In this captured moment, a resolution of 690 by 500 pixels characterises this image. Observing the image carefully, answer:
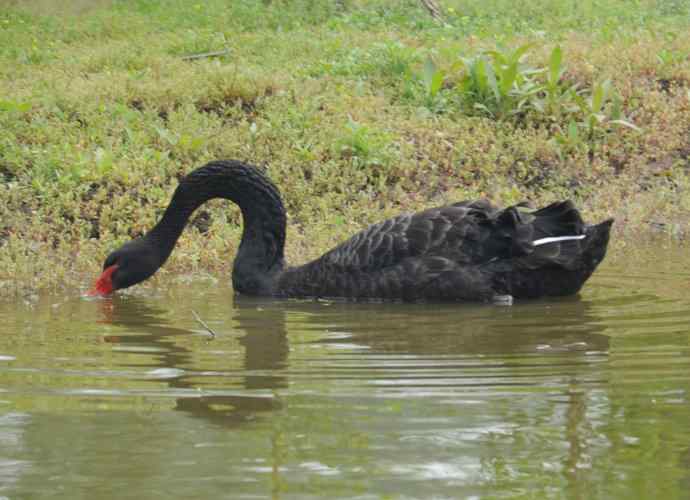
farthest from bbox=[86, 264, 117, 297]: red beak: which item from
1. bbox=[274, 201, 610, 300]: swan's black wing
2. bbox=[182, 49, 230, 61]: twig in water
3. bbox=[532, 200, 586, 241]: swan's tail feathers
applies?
bbox=[182, 49, 230, 61]: twig in water

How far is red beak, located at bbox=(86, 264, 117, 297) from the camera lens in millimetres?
7375

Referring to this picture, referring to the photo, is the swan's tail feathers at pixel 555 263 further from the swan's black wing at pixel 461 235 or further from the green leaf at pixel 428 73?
the green leaf at pixel 428 73

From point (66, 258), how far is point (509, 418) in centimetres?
448

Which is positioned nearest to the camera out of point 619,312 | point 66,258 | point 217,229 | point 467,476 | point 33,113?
point 467,476

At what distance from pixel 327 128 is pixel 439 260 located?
3.36 m

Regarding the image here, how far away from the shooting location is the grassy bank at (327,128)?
9000 millimetres

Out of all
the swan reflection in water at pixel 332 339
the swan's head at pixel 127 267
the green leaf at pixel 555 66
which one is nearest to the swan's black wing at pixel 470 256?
the swan reflection in water at pixel 332 339

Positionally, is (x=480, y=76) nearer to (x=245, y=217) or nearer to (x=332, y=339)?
(x=245, y=217)

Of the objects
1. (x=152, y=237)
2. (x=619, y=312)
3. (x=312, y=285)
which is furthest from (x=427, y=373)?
(x=152, y=237)

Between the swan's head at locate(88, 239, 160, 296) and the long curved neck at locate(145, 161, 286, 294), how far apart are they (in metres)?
0.08

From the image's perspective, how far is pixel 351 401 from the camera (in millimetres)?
4625

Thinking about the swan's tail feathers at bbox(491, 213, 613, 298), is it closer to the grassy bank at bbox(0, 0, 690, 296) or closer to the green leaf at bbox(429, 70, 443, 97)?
the grassy bank at bbox(0, 0, 690, 296)

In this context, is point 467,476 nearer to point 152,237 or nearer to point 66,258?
point 152,237

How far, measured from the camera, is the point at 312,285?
7.45m
